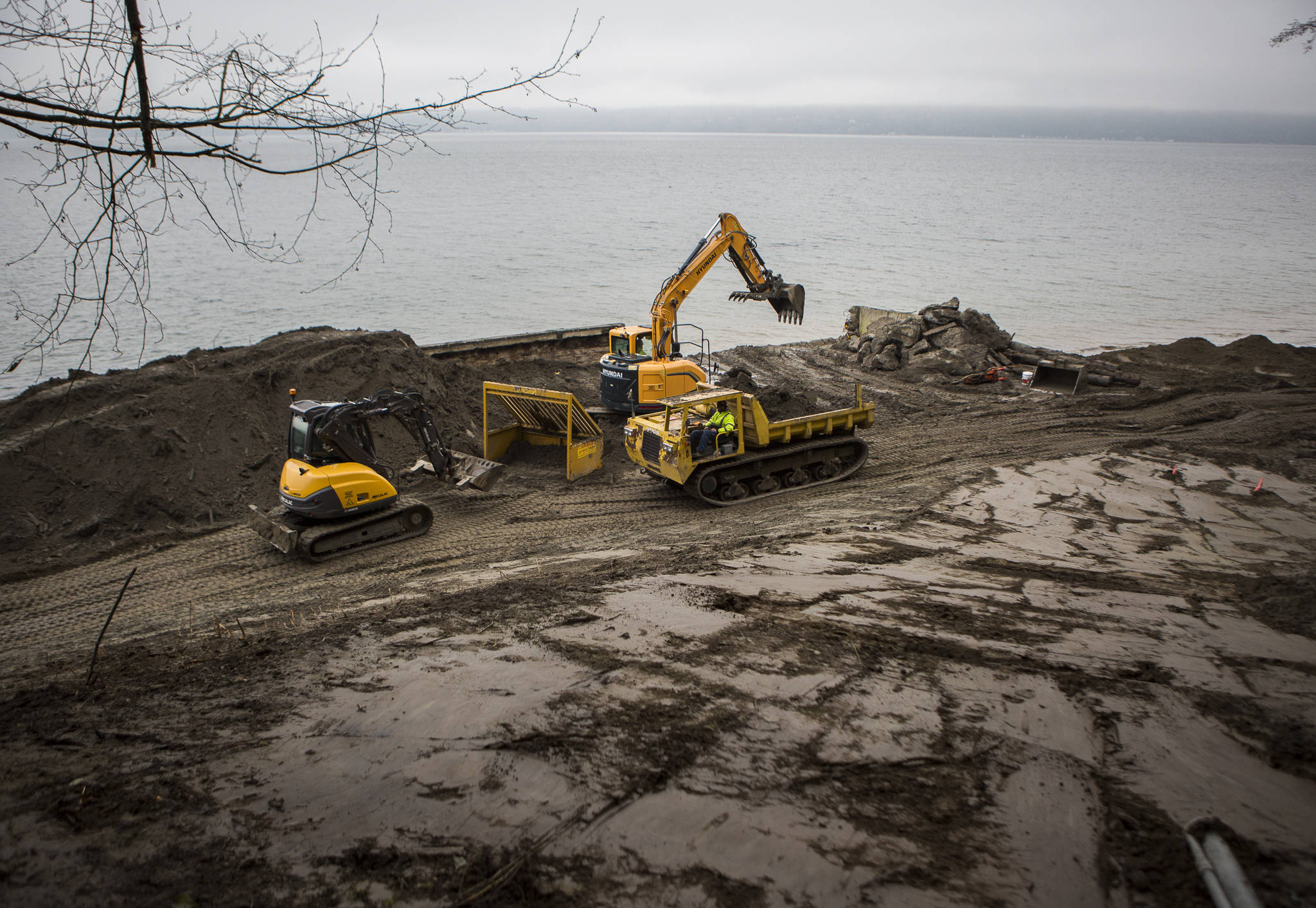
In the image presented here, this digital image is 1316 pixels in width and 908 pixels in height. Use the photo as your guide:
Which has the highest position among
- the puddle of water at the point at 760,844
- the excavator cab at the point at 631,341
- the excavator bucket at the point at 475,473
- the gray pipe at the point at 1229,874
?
the excavator cab at the point at 631,341

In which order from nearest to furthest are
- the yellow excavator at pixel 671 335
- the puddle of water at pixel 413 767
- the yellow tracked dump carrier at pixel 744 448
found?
1. the puddle of water at pixel 413 767
2. the yellow tracked dump carrier at pixel 744 448
3. the yellow excavator at pixel 671 335

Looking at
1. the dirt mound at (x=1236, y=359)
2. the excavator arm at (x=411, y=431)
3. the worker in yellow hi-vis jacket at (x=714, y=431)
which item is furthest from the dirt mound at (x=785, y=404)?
the dirt mound at (x=1236, y=359)

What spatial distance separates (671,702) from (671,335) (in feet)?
40.0

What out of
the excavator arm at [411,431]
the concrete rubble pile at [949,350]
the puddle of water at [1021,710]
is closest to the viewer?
the puddle of water at [1021,710]

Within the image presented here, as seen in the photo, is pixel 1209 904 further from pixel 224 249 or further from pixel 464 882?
pixel 224 249

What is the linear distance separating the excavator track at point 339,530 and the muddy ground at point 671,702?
30cm

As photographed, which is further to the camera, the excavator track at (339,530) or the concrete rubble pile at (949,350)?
the concrete rubble pile at (949,350)

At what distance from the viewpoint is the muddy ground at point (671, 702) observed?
3889 millimetres

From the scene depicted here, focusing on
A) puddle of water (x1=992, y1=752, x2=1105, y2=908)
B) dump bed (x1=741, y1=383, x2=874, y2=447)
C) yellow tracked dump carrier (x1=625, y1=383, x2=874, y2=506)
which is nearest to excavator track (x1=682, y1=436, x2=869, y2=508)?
yellow tracked dump carrier (x1=625, y1=383, x2=874, y2=506)

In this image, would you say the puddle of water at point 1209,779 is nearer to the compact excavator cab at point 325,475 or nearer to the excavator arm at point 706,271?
the compact excavator cab at point 325,475

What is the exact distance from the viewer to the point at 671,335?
1664 cm

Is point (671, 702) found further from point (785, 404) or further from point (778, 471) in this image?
point (785, 404)

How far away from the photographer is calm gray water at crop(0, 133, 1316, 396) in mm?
29219

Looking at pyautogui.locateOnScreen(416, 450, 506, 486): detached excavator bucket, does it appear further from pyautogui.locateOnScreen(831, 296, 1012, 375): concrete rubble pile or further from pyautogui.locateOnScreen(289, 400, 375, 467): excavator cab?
pyautogui.locateOnScreen(831, 296, 1012, 375): concrete rubble pile
